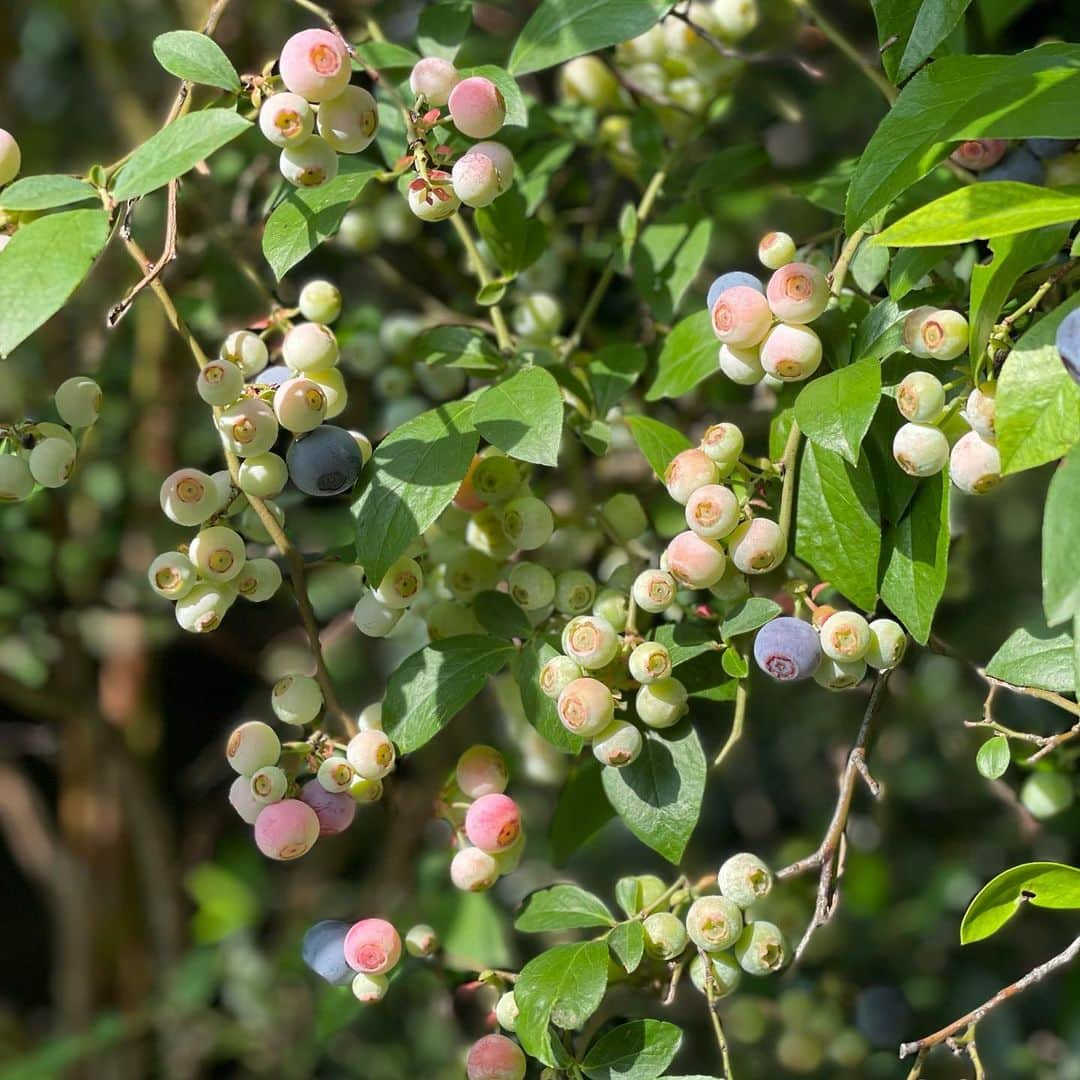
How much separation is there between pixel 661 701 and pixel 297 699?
0.21m

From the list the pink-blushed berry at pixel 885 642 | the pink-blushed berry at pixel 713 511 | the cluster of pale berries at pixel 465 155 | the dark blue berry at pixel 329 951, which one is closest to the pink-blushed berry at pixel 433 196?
the cluster of pale berries at pixel 465 155

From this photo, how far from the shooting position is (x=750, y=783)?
5.94 feet

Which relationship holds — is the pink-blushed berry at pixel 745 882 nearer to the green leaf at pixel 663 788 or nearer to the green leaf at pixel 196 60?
the green leaf at pixel 663 788

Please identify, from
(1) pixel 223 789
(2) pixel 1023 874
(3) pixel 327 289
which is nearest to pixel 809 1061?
(2) pixel 1023 874

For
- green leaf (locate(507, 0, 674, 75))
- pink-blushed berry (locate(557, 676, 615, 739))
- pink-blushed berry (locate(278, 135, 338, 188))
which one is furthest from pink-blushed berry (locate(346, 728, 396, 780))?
green leaf (locate(507, 0, 674, 75))

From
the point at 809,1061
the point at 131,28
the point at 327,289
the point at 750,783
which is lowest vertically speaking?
the point at 750,783

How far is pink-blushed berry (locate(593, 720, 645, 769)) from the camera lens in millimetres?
724

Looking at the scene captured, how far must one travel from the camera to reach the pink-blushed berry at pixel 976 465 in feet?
1.98

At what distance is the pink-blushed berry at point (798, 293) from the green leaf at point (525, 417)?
13 centimetres

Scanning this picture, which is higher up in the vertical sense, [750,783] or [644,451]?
[644,451]

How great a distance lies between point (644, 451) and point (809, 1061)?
0.66 metres

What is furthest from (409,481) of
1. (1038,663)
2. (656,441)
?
(1038,663)

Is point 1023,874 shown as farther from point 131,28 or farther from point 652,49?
point 131,28

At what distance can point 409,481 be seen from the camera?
69 centimetres
